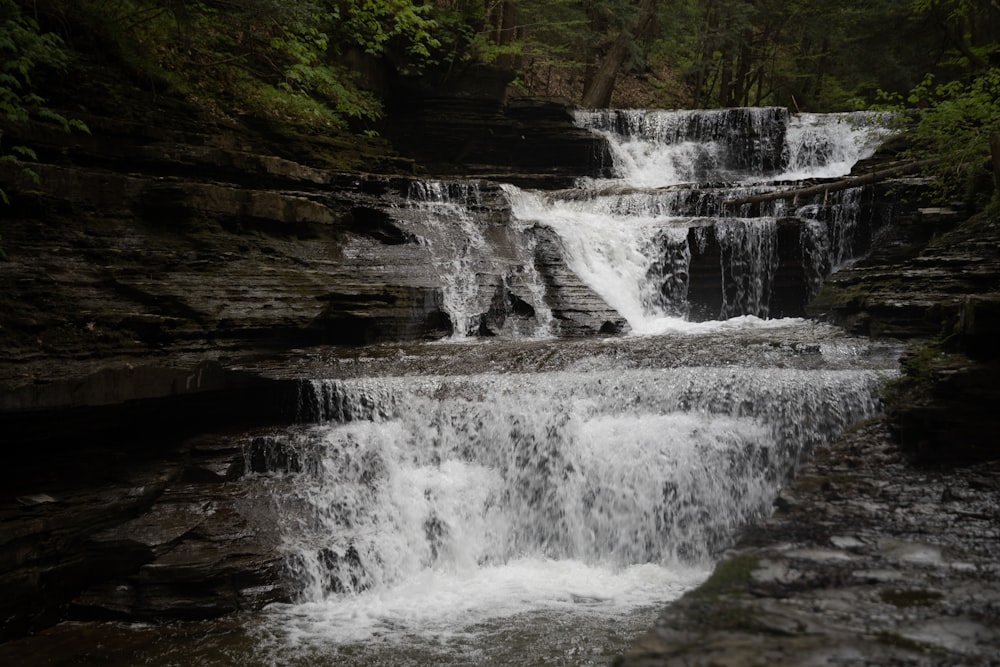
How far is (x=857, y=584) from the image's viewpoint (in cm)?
347

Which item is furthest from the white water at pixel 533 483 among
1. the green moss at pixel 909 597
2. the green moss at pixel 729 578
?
the green moss at pixel 909 597

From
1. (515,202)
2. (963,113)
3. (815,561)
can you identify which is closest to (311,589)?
(815,561)

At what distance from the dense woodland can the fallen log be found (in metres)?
0.63

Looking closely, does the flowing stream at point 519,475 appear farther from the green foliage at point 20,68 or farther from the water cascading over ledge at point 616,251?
the green foliage at point 20,68

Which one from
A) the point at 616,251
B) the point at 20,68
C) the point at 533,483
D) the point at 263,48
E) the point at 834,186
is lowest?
the point at 533,483

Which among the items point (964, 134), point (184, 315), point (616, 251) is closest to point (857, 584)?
point (184, 315)

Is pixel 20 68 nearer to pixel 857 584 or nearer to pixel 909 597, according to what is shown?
pixel 857 584

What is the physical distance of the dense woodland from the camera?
10.0 metres

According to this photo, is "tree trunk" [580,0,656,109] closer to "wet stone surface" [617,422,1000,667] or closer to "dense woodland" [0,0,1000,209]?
"dense woodland" [0,0,1000,209]

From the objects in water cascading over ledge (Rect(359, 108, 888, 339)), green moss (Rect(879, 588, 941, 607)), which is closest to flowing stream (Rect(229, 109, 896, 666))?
water cascading over ledge (Rect(359, 108, 888, 339))

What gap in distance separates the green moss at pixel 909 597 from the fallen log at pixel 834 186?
10.3 meters

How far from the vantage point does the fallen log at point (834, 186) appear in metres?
12.2

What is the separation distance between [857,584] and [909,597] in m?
0.23

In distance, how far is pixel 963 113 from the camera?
979 cm
